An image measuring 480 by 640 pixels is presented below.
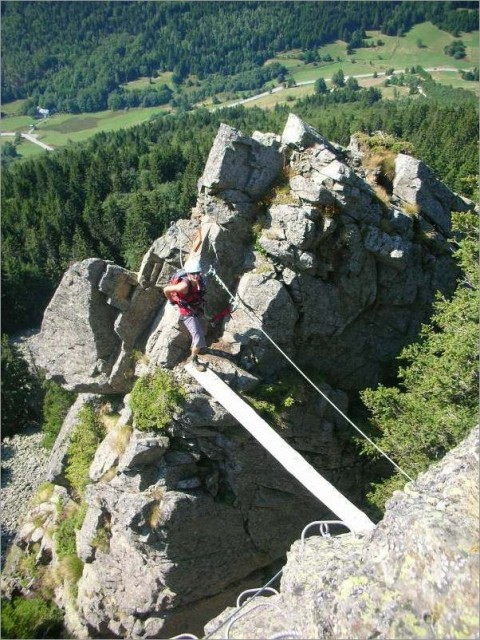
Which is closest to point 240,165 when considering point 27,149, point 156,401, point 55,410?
point 156,401

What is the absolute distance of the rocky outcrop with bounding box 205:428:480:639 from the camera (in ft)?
21.5

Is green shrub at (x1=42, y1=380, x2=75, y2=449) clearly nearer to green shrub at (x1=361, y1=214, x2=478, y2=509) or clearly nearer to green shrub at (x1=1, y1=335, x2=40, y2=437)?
green shrub at (x1=1, y1=335, x2=40, y2=437)

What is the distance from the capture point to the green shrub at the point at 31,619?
66.0 feet

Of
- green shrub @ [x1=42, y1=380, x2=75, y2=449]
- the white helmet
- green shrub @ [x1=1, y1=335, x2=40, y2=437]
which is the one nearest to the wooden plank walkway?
the white helmet

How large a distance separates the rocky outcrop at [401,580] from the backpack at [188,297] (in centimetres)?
866

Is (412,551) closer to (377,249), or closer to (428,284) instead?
(377,249)

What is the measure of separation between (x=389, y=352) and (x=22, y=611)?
1898cm

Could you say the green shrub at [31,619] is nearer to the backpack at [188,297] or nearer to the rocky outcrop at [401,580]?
the backpack at [188,297]

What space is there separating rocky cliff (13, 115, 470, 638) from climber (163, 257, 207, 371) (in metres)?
0.61

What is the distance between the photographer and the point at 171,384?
16.1m

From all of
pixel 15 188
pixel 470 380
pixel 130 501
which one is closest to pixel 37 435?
pixel 130 501

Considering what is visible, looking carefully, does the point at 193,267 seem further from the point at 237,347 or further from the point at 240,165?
the point at 240,165

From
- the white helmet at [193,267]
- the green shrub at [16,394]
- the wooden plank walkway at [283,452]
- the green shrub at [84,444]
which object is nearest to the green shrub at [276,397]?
the wooden plank walkway at [283,452]

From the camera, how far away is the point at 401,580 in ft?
23.0
